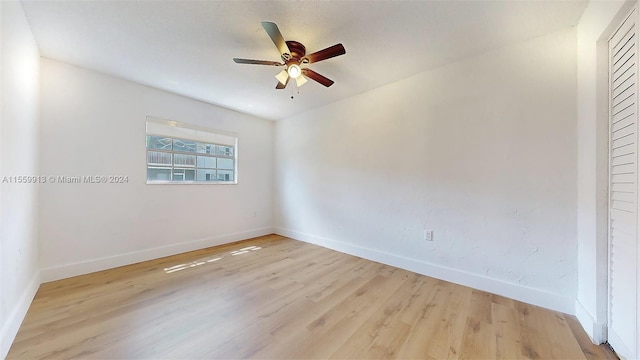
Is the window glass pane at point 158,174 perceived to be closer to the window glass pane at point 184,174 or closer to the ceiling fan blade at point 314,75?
the window glass pane at point 184,174

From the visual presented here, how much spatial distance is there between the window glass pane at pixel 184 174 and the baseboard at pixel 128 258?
103cm

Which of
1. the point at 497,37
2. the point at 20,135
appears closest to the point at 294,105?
the point at 497,37

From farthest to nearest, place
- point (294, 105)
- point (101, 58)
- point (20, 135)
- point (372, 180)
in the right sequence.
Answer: point (294, 105)
point (372, 180)
point (101, 58)
point (20, 135)

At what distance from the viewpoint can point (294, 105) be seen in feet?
12.9

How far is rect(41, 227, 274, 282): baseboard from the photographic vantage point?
2508mm

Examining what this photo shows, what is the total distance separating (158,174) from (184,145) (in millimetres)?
616

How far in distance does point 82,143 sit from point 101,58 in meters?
1.04

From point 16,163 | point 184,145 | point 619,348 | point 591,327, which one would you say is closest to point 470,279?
point 591,327

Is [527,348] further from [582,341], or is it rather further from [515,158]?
[515,158]

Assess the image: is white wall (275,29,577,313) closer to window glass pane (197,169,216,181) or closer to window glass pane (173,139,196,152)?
window glass pane (197,169,216,181)

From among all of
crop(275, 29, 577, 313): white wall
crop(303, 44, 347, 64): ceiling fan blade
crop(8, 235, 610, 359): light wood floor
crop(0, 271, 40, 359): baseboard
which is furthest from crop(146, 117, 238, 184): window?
crop(303, 44, 347, 64): ceiling fan blade

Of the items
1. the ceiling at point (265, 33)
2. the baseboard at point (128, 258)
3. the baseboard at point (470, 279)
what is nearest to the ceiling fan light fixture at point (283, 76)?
the ceiling at point (265, 33)

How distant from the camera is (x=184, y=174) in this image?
3645 millimetres

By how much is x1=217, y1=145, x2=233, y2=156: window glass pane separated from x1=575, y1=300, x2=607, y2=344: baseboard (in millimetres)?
4825
